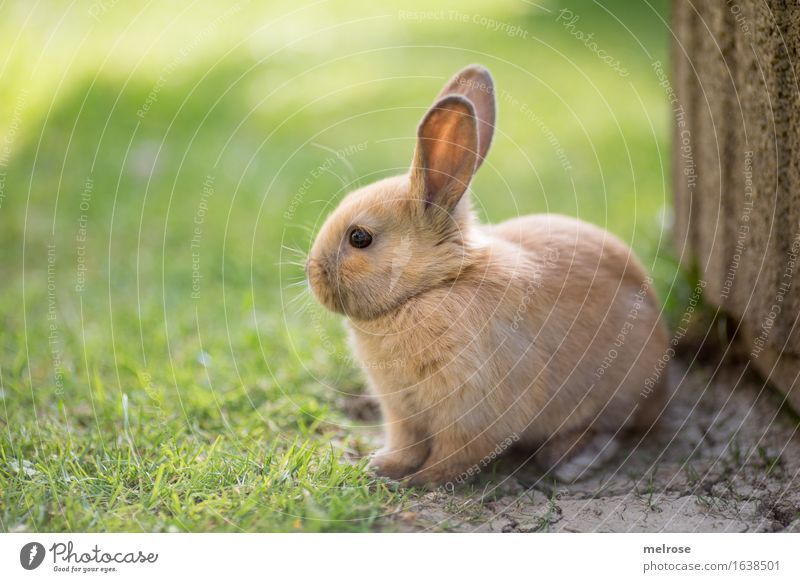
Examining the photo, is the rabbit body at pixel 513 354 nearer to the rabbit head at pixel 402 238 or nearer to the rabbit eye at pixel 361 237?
the rabbit head at pixel 402 238

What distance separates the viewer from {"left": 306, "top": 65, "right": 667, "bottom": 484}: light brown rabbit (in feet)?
9.75

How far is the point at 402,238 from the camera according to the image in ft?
9.90

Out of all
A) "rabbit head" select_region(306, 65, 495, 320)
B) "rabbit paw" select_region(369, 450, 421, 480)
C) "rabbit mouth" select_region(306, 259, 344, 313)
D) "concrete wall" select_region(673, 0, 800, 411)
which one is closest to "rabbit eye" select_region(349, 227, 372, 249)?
"rabbit head" select_region(306, 65, 495, 320)

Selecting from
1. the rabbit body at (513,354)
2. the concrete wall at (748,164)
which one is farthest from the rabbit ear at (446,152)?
the concrete wall at (748,164)

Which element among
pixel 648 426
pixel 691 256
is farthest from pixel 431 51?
pixel 648 426

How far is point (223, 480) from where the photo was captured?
9.36 ft

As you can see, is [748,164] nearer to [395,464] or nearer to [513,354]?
[513,354]

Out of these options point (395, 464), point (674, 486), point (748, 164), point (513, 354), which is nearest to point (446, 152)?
point (513, 354)

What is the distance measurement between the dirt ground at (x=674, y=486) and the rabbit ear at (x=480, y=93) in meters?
1.29

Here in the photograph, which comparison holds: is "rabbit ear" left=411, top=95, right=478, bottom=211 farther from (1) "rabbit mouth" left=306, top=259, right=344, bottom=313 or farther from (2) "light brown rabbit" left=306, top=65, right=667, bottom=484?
(1) "rabbit mouth" left=306, top=259, right=344, bottom=313

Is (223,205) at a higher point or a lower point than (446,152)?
lower

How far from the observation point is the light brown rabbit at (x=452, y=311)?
9.75ft

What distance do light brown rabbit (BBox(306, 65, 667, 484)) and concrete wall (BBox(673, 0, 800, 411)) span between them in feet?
2.53

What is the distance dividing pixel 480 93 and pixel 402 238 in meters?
0.66
